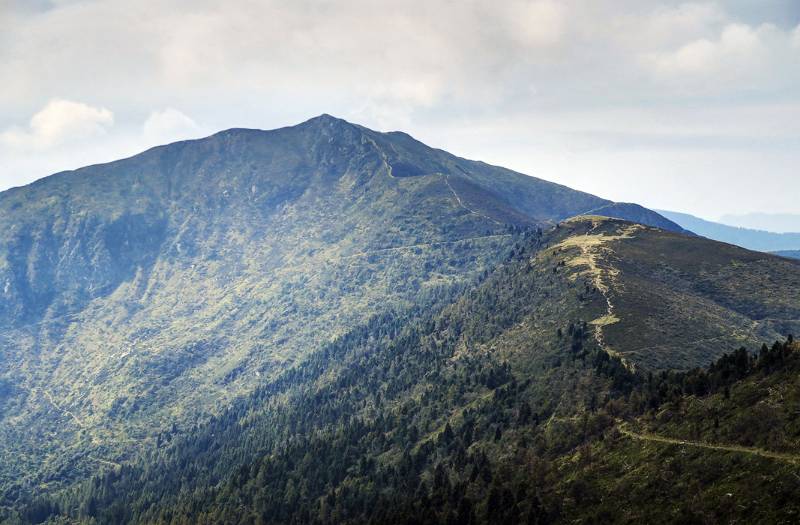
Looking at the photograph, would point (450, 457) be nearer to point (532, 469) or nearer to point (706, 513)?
point (532, 469)

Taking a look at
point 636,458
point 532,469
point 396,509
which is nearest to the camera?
point 636,458

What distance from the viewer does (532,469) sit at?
15412 centimetres

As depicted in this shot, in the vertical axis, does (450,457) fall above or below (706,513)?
below

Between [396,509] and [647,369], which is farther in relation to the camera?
[647,369]

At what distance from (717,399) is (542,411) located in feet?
195

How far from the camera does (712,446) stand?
12012 centimetres

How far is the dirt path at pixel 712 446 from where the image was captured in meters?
105

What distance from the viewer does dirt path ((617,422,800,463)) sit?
10515 centimetres

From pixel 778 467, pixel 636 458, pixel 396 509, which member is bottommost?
pixel 396 509

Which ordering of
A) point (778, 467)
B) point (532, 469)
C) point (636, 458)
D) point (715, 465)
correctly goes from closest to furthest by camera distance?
point (778, 467) < point (715, 465) < point (636, 458) < point (532, 469)

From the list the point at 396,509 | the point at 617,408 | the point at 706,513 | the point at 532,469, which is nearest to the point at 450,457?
the point at 396,509

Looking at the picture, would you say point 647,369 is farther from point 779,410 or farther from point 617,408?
point 779,410

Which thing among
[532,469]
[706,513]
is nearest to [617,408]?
[532,469]

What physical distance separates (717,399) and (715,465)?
25717mm
